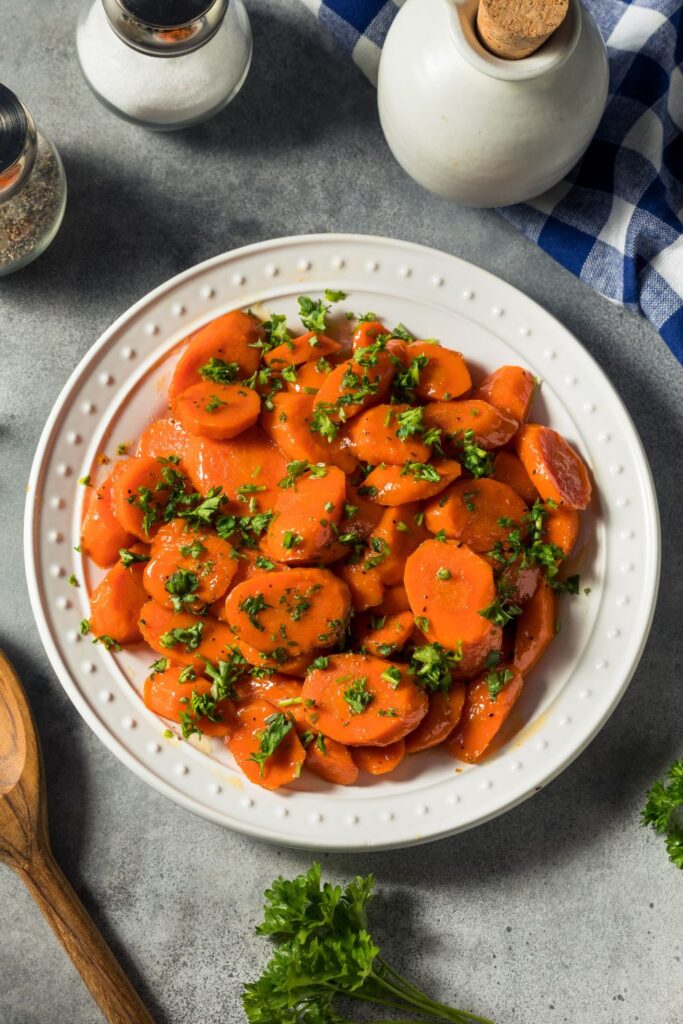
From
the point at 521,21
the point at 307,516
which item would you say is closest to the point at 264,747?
Answer: the point at 307,516

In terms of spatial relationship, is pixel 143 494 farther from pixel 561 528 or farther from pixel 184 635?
pixel 561 528

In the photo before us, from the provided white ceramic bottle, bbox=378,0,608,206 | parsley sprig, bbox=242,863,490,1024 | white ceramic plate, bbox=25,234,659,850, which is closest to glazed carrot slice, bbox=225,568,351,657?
white ceramic plate, bbox=25,234,659,850

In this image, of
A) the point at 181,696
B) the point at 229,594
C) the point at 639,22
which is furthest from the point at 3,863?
the point at 639,22

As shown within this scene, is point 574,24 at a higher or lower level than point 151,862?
higher

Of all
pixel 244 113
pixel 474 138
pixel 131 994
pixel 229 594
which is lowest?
pixel 131 994

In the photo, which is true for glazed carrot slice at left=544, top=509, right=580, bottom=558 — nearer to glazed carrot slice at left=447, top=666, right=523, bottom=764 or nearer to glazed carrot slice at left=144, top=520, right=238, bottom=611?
glazed carrot slice at left=447, top=666, right=523, bottom=764

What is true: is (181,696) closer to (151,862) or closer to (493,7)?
(151,862)
